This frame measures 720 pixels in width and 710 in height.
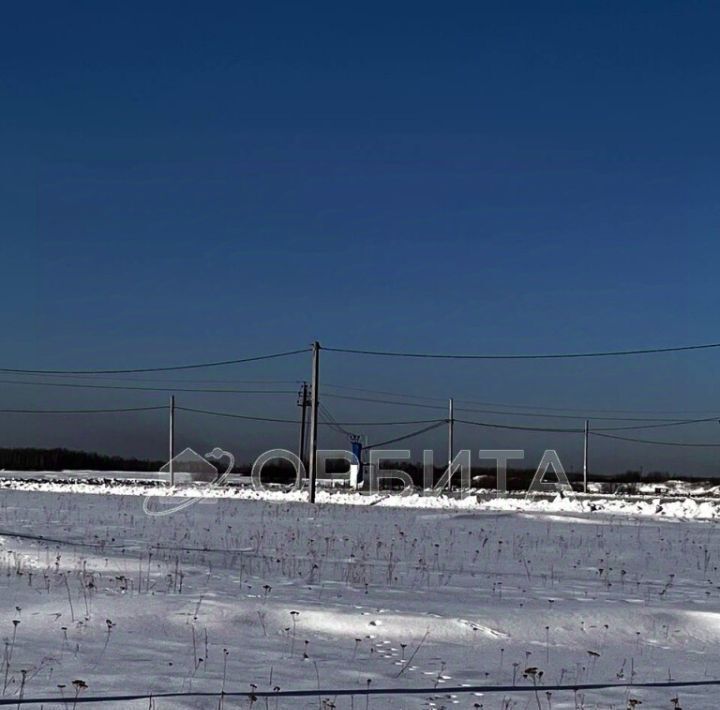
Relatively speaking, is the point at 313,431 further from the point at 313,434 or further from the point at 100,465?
the point at 100,465

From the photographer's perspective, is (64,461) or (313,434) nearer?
(313,434)

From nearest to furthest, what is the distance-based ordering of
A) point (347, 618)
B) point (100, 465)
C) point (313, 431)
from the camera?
1. point (347, 618)
2. point (313, 431)
3. point (100, 465)

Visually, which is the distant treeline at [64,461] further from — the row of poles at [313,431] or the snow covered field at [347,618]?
the snow covered field at [347,618]

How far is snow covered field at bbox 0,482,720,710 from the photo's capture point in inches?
289

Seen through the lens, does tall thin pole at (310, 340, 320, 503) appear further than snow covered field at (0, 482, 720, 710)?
Yes

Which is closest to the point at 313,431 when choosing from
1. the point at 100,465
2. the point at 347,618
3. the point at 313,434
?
the point at 313,434

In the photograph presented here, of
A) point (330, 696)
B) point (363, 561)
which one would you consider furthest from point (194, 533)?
point (330, 696)

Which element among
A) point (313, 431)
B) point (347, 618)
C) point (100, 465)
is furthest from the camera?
point (100, 465)

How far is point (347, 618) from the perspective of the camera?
986cm

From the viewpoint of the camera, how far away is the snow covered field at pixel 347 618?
24.1ft

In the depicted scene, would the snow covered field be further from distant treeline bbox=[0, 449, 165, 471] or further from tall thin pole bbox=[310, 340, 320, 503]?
distant treeline bbox=[0, 449, 165, 471]

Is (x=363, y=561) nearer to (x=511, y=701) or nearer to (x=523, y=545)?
(x=523, y=545)

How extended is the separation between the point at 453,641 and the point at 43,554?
7.88 m

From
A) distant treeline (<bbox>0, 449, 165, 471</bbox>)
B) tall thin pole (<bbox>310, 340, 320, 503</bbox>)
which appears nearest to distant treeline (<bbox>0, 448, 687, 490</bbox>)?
distant treeline (<bbox>0, 449, 165, 471</bbox>)
